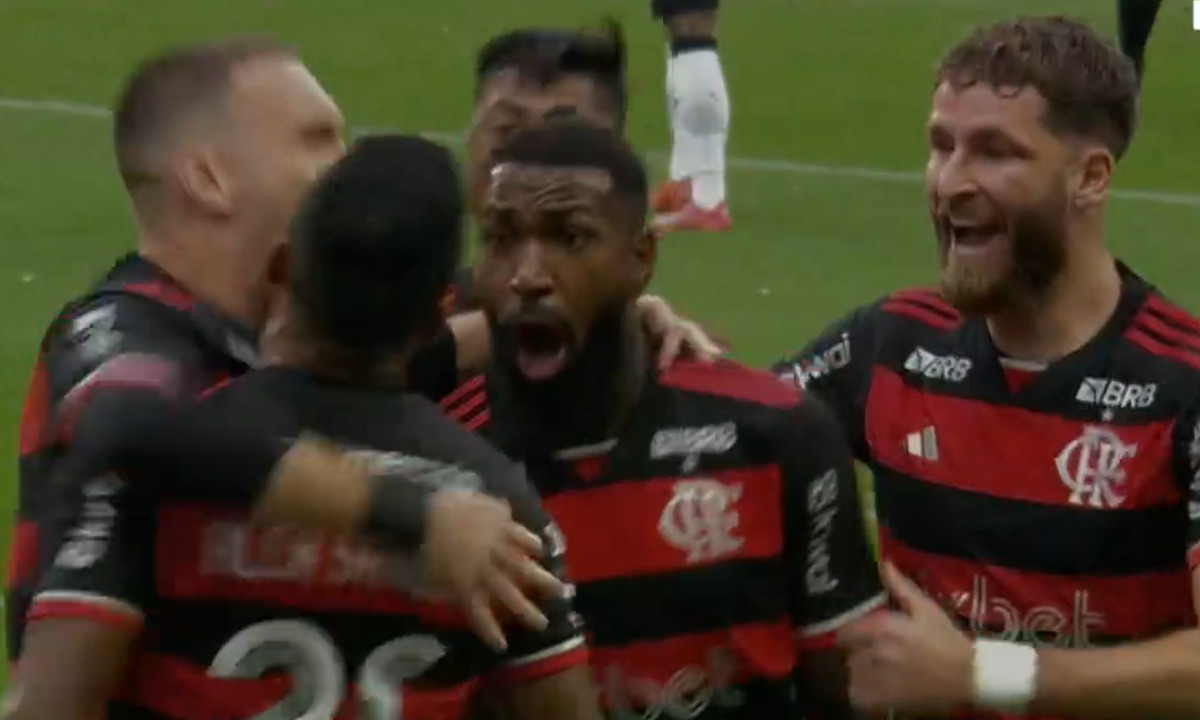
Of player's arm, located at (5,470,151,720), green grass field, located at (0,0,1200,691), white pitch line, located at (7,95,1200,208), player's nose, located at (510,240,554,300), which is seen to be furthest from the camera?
white pitch line, located at (7,95,1200,208)

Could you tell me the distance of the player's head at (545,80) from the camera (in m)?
4.41

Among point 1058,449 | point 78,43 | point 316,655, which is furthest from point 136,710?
point 78,43

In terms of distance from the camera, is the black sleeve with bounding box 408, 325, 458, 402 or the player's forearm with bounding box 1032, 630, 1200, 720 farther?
the black sleeve with bounding box 408, 325, 458, 402

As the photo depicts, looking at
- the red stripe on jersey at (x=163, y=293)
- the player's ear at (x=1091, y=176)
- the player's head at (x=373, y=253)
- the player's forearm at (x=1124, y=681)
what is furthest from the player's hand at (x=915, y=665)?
the red stripe on jersey at (x=163, y=293)

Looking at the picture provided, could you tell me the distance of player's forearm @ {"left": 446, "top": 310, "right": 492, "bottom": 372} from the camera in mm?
3832

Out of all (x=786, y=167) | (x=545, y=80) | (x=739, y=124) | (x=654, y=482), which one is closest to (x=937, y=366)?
(x=654, y=482)

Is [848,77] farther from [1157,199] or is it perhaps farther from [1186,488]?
[1186,488]

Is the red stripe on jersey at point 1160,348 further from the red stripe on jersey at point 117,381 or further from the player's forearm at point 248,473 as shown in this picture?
the red stripe on jersey at point 117,381

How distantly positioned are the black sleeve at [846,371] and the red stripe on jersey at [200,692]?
1400mm

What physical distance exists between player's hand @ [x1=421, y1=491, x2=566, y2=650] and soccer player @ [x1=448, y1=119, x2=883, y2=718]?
2.72ft

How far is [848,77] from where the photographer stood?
15859 mm

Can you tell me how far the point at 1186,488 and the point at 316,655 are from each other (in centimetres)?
145

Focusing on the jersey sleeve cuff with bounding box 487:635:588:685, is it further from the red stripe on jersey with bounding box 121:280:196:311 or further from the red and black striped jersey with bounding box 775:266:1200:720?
the red and black striped jersey with bounding box 775:266:1200:720

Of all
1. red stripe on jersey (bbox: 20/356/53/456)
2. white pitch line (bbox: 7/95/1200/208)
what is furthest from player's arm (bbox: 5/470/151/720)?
white pitch line (bbox: 7/95/1200/208)
